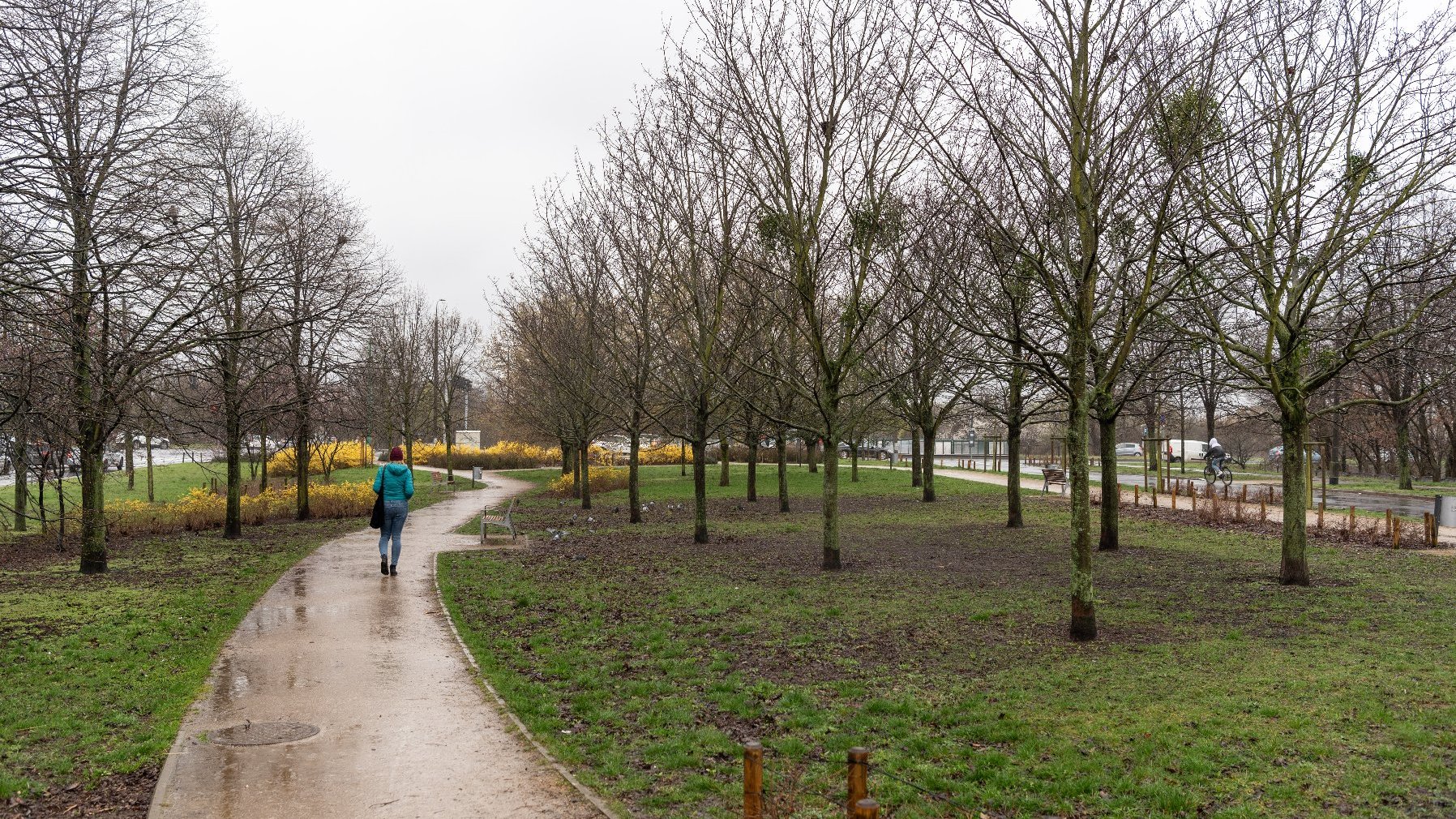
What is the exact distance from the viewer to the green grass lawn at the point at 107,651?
6328mm

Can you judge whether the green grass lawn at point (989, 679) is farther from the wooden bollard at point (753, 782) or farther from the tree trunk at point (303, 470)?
the tree trunk at point (303, 470)

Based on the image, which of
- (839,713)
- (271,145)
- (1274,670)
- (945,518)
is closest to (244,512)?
(271,145)

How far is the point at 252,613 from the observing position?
11.2 meters

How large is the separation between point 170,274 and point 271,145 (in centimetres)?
1283

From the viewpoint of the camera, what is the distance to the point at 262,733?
6.73 metres

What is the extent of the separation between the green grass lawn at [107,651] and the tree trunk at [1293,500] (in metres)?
12.5

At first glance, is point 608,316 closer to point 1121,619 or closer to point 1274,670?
point 1121,619

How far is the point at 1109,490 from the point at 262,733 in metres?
14.7

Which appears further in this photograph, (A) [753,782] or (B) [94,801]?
(B) [94,801]

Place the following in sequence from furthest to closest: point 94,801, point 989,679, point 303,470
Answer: point 303,470 < point 989,679 < point 94,801

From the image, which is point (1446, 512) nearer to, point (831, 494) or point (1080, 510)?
point (831, 494)

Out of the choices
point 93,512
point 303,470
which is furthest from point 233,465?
point 93,512

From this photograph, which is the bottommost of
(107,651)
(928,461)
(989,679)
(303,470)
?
(989,679)

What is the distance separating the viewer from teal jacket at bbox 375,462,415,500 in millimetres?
14117
